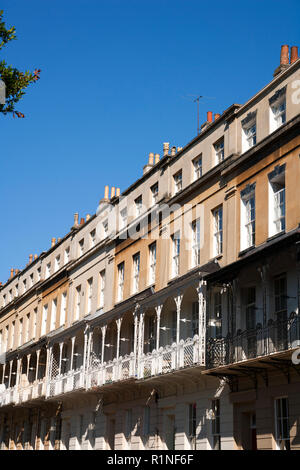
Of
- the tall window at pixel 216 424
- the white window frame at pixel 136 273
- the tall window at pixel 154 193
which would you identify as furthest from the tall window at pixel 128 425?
the tall window at pixel 154 193

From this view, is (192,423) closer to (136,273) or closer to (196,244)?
(196,244)

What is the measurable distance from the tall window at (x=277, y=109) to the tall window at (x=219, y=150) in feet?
10.7

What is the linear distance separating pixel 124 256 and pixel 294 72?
13.9 meters

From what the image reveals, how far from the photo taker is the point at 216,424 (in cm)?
2420

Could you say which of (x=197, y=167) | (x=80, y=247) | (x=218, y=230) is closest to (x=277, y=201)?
(x=218, y=230)

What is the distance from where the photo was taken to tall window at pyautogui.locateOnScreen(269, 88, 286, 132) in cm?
2334

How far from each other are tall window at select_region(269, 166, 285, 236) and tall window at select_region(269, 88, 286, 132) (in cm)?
179

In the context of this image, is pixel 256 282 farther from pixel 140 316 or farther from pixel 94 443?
pixel 94 443

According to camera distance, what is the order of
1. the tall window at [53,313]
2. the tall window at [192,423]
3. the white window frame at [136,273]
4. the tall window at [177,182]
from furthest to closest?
the tall window at [53,313] → the white window frame at [136,273] → the tall window at [177,182] → the tall window at [192,423]

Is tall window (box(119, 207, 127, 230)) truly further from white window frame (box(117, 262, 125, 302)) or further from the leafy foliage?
the leafy foliage

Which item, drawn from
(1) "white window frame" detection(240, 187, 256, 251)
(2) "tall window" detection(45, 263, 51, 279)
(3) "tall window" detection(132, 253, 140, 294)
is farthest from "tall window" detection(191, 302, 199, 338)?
(2) "tall window" detection(45, 263, 51, 279)

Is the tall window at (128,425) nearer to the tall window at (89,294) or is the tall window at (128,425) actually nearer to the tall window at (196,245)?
the tall window at (89,294)

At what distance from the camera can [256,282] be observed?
→ 22.9 m

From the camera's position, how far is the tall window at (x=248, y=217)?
2403cm
